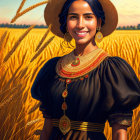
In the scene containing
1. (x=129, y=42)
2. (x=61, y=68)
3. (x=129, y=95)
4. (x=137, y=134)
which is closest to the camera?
(x=129, y=95)

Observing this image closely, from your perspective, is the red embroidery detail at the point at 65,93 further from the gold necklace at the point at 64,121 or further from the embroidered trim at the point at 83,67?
the embroidered trim at the point at 83,67

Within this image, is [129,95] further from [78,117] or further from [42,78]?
[42,78]

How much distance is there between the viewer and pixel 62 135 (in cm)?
170

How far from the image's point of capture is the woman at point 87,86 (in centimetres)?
159

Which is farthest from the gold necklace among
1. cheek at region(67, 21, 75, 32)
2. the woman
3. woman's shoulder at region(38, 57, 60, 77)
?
cheek at region(67, 21, 75, 32)

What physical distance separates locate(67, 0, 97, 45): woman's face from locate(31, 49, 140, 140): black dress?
0.20 m

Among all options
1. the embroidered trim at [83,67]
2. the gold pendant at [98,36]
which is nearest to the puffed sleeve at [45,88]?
the embroidered trim at [83,67]

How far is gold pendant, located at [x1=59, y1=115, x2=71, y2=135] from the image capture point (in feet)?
5.46

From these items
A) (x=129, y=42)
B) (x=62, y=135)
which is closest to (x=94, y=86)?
(x=62, y=135)

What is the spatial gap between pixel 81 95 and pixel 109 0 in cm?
67

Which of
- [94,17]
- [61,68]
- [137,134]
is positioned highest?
[94,17]

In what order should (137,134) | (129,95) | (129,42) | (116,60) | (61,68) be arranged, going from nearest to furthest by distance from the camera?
(129,95), (116,60), (61,68), (137,134), (129,42)

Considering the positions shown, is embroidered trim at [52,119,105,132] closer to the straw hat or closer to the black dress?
the black dress

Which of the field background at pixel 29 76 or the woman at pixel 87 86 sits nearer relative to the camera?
the woman at pixel 87 86
